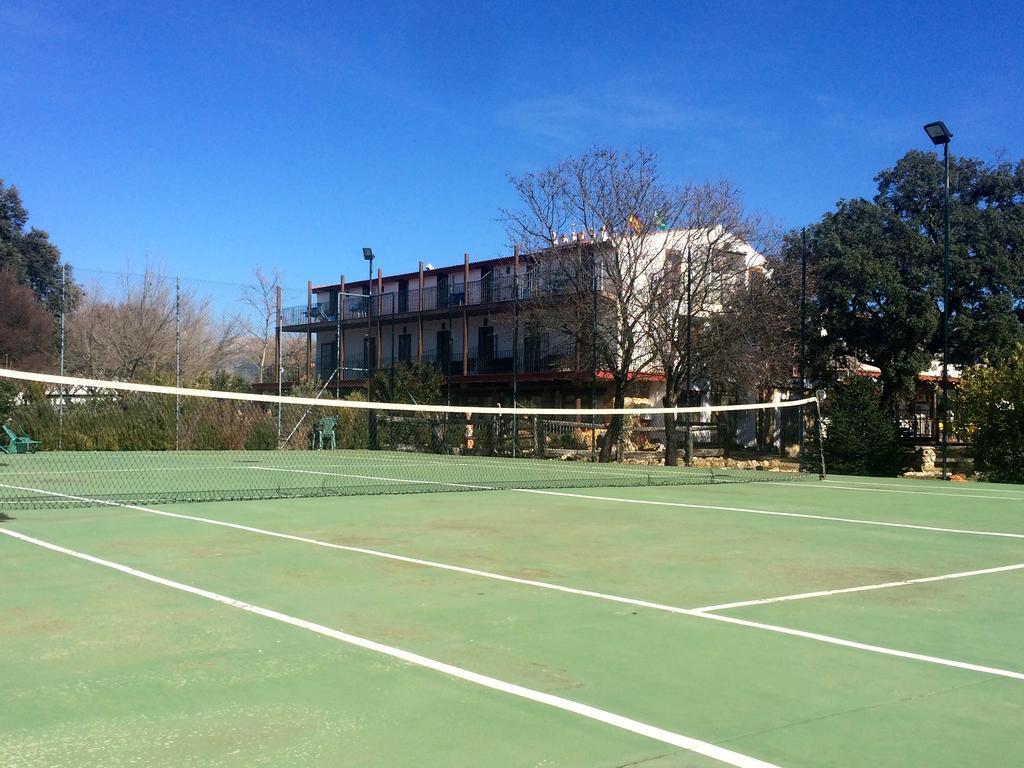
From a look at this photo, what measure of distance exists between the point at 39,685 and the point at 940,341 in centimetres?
3597

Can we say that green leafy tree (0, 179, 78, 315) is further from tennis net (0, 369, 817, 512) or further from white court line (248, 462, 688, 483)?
white court line (248, 462, 688, 483)

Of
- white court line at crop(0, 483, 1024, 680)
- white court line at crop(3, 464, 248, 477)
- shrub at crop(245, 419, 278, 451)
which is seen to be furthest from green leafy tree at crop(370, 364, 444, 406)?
white court line at crop(0, 483, 1024, 680)

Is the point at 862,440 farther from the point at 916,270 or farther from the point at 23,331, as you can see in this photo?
the point at 23,331

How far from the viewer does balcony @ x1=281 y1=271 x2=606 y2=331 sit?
4344cm

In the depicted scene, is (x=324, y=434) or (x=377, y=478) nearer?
(x=377, y=478)

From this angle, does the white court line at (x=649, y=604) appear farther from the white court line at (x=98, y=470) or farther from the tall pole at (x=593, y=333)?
the tall pole at (x=593, y=333)

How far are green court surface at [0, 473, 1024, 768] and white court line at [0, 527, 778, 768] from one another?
0.02m

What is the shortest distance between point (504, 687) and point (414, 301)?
148ft

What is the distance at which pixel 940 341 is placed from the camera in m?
35.5

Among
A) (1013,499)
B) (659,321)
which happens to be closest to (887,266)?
(659,321)

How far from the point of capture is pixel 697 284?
1210 inches

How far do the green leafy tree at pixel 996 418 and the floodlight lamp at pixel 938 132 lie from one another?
5.42 meters

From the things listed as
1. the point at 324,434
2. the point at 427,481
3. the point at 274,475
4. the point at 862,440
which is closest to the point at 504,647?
the point at 427,481

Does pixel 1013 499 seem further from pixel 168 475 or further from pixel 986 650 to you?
pixel 168 475
